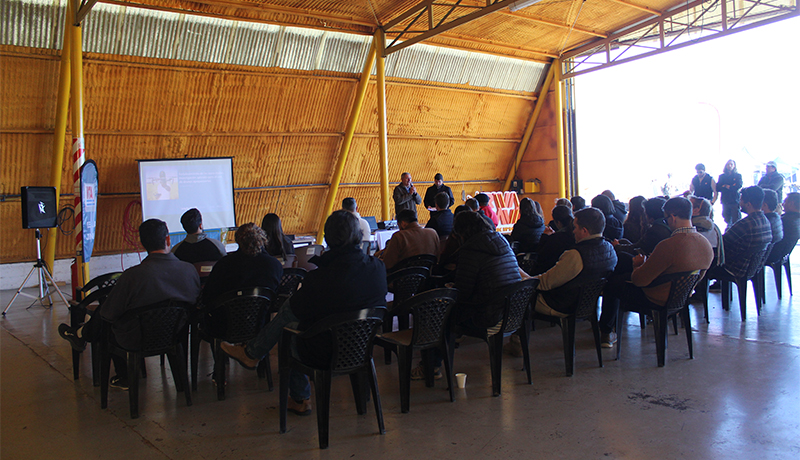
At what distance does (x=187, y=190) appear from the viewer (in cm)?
1031

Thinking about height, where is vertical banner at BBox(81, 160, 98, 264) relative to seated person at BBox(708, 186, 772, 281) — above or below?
above

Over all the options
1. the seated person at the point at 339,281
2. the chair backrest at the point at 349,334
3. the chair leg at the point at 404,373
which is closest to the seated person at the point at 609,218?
the chair leg at the point at 404,373

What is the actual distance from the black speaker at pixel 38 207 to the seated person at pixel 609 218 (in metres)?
6.95

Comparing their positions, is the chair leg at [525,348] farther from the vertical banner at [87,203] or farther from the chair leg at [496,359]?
the vertical banner at [87,203]

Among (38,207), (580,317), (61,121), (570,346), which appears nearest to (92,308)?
(570,346)

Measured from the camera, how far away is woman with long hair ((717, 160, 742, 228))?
33.3ft

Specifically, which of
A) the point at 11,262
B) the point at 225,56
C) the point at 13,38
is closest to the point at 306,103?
the point at 225,56

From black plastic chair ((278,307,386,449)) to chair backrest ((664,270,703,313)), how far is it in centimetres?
239

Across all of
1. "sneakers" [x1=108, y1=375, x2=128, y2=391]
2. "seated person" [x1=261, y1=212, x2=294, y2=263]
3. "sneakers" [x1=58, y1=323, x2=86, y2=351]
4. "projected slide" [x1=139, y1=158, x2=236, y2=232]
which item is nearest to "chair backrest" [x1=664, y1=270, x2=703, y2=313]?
"seated person" [x1=261, y1=212, x2=294, y2=263]

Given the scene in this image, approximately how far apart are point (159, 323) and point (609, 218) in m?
4.47

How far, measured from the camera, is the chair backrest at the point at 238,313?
375cm

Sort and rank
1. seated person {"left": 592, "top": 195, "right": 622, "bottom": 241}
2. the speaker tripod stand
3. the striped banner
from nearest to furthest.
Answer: seated person {"left": 592, "top": 195, "right": 622, "bottom": 241}, the speaker tripod stand, the striped banner

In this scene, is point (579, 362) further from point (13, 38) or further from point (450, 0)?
point (13, 38)

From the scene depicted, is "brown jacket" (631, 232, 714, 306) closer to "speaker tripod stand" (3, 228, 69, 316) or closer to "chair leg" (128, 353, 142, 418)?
"chair leg" (128, 353, 142, 418)
